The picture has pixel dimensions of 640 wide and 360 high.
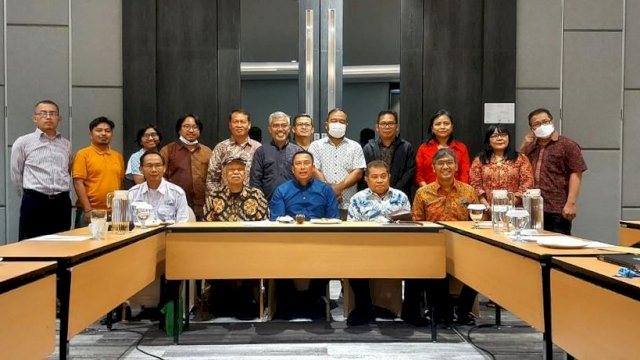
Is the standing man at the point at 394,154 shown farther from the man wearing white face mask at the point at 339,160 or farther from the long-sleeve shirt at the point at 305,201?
the long-sleeve shirt at the point at 305,201

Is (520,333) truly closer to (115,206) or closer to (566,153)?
(566,153)

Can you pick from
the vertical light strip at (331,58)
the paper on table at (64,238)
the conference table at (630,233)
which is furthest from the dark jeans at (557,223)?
the paper on table at (64,238)

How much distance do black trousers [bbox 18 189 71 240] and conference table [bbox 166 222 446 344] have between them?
5.15ft

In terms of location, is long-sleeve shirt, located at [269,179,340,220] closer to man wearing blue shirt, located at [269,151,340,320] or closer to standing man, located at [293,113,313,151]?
man wearing blue shirt, located at [269,151,340,320]

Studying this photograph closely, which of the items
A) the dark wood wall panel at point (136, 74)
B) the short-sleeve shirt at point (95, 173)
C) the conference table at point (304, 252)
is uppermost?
the dark wood wall panel at point (136, 74)

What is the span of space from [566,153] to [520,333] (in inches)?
59.6

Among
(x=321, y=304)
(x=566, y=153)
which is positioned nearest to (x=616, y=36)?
(x=566, y=153)

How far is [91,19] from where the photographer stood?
5047mm

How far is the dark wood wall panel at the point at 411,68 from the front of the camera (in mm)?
5172

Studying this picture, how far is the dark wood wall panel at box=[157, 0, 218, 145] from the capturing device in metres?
5.10

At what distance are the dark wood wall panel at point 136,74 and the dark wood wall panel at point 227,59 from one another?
0.59 m

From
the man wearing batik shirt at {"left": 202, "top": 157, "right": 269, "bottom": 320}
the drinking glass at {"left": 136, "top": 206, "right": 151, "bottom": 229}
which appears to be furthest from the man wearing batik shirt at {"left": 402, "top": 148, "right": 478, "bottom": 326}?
the drinking glass at {"left": 136, "top": 206, "right": 151, "bottom": 229}

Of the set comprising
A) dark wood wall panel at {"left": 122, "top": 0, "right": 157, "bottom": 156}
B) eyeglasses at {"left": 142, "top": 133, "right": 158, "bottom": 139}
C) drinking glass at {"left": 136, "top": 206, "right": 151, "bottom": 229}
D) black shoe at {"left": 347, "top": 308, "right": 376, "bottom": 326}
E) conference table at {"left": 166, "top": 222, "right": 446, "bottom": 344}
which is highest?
dark wood wall panel at {"left": 122, "top": 0, "right": 157, "bottom": 156}

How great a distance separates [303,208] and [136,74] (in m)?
2.18
